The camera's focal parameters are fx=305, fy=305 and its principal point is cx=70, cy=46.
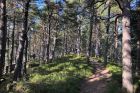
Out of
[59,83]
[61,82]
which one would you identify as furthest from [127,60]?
[61,82]

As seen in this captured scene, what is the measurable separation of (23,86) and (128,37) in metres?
5.86

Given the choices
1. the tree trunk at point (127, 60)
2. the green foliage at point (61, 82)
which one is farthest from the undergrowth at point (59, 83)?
the tree trunk at point (127, 60)

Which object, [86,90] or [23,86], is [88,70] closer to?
[86,90]

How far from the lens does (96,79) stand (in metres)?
21.6

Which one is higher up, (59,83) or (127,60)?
(127,60)

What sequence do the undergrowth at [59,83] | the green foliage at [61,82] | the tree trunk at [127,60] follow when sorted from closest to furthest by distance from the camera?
1. the tree trunk at [127,60]
2. the undergrowth at [59,83]
3. the green foliage at [61,82]

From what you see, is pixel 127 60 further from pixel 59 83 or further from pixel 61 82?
pixel 61 82

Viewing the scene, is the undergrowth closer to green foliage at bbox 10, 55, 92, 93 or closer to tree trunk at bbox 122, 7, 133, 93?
green foliage at bbox 10, 55, 92, 93

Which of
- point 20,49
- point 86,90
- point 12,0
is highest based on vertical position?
point 12,0

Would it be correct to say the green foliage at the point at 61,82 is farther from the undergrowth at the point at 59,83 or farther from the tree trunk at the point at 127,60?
the tree trunk at the point at 127,60

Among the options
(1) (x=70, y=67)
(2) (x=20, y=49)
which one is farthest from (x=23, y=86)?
(1) (x=70, y=67)

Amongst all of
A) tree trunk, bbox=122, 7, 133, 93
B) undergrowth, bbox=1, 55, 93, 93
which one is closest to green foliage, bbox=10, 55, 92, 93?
undergrowth, bbox=1, 55, 93, 93

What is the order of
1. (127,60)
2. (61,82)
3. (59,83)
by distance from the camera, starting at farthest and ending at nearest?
(61,82) < (59,83) < (127,60)

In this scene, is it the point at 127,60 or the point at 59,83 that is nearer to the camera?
the point at 127,60
